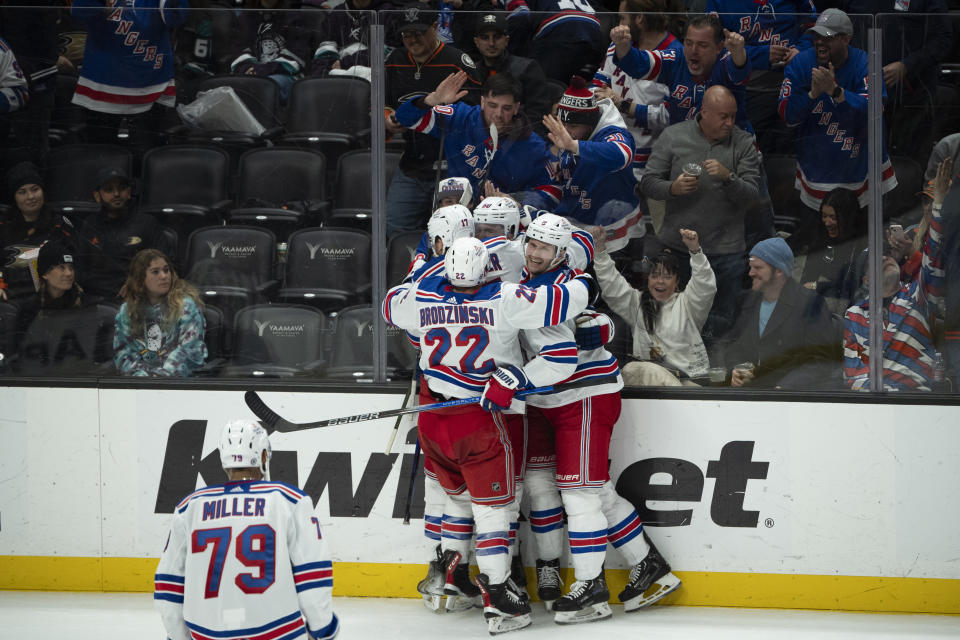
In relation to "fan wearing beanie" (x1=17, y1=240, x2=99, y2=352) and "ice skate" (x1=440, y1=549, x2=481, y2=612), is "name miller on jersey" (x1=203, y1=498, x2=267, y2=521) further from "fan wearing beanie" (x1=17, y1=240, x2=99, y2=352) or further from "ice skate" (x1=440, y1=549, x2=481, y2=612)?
"fan wearing beanie" (x1=17, y1=240, x2=99, y2=352)

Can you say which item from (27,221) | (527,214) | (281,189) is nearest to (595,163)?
(527,214)

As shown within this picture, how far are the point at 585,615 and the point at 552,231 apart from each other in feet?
4.87

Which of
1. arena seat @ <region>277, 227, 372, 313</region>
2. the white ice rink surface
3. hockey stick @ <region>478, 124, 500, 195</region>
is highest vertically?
hockey stick @ <region>478, 124, 500, 195</region>

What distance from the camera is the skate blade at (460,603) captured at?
4.54 metres

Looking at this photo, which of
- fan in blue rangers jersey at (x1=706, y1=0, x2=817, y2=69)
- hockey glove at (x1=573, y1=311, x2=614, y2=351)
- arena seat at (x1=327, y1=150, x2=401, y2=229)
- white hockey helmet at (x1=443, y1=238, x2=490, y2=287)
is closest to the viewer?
white hockey helmet at (x1=443, y1=238, x2=490, y2=287)

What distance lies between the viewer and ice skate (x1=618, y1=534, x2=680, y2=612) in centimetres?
448

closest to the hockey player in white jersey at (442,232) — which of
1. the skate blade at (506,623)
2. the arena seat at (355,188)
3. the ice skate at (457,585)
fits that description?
the arena seat at (355,188)

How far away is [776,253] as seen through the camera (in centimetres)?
446

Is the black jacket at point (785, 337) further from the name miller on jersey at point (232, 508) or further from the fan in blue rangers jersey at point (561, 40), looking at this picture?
the name miller on jersey at point (232, 508)

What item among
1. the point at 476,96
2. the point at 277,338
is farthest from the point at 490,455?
the point at 476,96

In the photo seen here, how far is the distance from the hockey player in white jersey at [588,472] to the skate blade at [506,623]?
13 cm

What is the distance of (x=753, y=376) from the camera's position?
4559mm

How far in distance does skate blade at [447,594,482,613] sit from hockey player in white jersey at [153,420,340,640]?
1.55 m

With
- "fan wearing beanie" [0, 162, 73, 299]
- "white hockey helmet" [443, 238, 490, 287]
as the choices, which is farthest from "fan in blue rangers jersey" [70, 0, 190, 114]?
"white hockey helmet" [443, 238, 490, 287]
